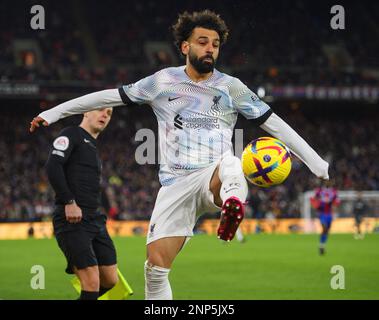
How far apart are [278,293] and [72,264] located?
14.4 ft

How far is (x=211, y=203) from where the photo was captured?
6.32 m

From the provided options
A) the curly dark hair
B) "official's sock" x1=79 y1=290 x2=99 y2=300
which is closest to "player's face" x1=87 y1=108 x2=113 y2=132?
the curly dark hair

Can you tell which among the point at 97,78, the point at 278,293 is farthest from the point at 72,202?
the point at 97,78

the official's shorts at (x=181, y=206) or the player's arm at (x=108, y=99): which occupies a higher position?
the player's arm at (x=108, y=99)

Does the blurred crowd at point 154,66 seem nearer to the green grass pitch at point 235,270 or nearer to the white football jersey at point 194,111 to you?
the green grass pitch at point 235,270

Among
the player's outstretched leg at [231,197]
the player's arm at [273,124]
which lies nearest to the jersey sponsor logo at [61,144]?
the player's arm at [273,124]

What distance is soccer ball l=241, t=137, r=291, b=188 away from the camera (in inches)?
248

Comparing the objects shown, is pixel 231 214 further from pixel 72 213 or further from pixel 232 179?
pixel 72 213

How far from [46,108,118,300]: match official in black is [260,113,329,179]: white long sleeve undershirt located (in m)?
1.97

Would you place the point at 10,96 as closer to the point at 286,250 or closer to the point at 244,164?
the point at 286,250

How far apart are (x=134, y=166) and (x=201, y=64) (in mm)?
29194

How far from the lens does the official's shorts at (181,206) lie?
641cm

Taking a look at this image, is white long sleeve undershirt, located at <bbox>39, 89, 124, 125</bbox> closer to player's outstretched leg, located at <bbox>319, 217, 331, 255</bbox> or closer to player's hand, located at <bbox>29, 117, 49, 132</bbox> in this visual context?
player's hand, located at <bbox>29, 117, 49, 132</bbox>

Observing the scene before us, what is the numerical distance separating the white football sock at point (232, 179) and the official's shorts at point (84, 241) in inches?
72.8
